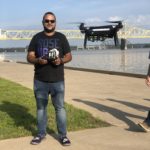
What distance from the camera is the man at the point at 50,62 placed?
6422 millimetres

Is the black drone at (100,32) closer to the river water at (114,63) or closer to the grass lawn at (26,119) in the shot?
the river water at (114,63)

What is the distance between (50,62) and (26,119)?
93.6 inches

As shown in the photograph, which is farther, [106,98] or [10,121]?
[106,98]

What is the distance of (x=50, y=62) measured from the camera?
644cm

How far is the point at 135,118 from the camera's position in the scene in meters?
8.68

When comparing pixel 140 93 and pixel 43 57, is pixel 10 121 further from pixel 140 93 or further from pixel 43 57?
pixel 140 93

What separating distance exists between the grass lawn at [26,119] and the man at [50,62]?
35.9 inches

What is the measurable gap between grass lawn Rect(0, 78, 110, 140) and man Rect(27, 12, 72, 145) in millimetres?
912

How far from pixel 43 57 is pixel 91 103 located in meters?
4.65

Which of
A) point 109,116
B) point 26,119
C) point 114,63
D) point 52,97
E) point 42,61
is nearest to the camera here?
point 42,61

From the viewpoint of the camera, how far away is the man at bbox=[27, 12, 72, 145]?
6.42m

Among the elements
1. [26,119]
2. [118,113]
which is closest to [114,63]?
[118,113]

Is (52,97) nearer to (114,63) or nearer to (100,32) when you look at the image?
(114,63)

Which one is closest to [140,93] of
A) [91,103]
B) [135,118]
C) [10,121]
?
[91,103]
